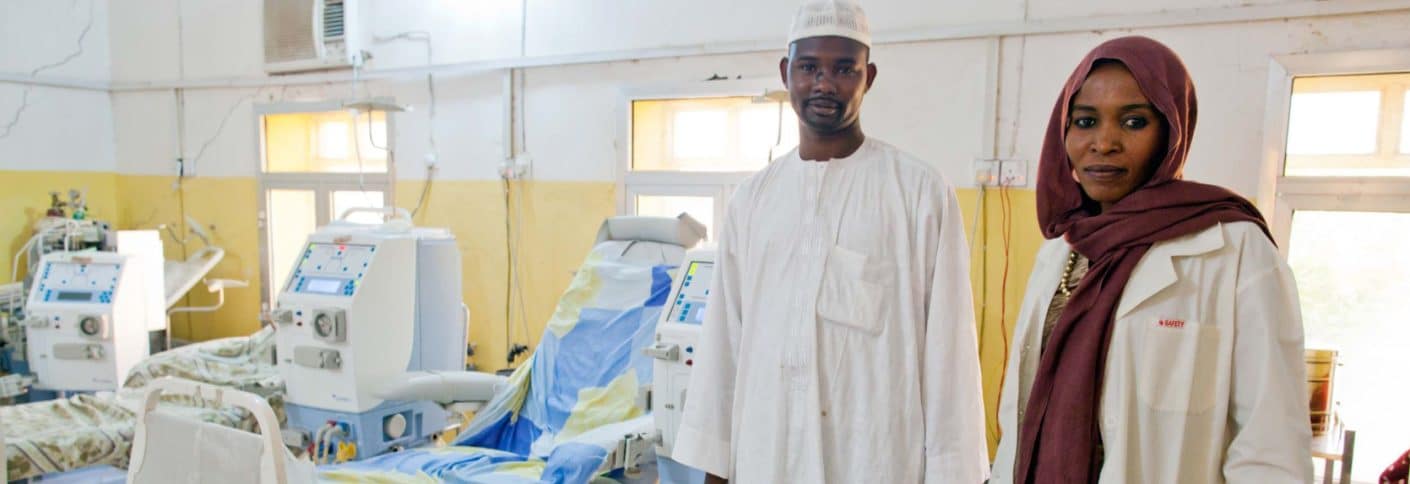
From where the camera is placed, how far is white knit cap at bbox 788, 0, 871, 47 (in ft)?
4.75

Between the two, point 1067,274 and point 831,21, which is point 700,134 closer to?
point 831,21

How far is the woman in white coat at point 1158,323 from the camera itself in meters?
0.97

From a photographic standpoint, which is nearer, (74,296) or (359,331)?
(359,331)

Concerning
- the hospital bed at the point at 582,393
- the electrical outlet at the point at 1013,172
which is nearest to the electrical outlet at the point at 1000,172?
the electrical outlet at the point at 1013,172

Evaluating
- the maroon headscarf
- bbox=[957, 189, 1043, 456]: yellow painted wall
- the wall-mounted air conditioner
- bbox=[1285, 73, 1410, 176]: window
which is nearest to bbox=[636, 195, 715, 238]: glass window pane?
bbox=[957, 189, 1043, 456]: yellow painted wall

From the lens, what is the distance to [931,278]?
145 cm

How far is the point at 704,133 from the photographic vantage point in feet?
12.9

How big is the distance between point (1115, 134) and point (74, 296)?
15.6 feet

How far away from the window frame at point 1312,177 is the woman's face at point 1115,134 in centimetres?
209

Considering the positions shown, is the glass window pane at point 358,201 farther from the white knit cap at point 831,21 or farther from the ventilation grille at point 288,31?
the white knit cap at point 831,21

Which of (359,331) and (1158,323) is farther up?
(1158,323)

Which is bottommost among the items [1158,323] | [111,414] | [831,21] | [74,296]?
[111,414]

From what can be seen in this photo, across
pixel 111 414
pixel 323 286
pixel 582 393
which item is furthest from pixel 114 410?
pixel 582 393

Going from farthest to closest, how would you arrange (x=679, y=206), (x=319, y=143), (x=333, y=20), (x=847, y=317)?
1. (x=319, y=143)
2. (x=333, y=20)
3. (x=679, y=206)
4. (x=847, y=317)
